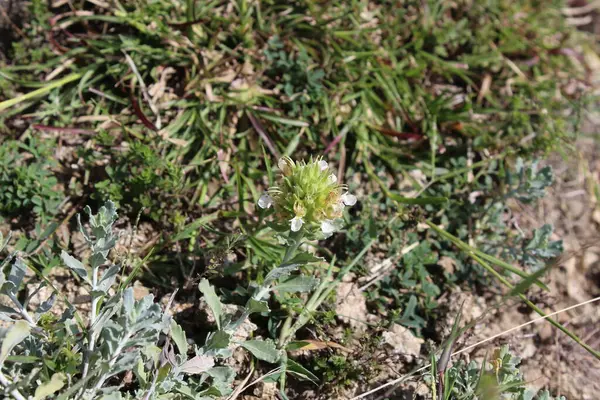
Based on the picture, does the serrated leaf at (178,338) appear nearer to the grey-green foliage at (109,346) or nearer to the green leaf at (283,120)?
the grey-green foliage at (109,346)

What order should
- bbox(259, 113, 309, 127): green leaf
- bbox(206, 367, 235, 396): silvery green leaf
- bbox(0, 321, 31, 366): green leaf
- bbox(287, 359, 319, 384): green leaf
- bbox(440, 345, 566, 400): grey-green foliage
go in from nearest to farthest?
1. bbox(0, 321, 31, 366): green leaf
2. bbox(206, 367, 235, 396): silvery green leaf
3. bbox(440, 345, 566, 400): grey-green foliage
4. bbox(287, 359, 319, 384): green leaf
5. bbox(259, 113, 309, 127): green leaf

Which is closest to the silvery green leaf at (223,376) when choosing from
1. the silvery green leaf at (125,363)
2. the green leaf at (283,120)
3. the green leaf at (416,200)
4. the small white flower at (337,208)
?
the silvery green leaf at (125,363)

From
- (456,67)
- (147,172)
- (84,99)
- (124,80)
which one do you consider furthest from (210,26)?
(456,67)

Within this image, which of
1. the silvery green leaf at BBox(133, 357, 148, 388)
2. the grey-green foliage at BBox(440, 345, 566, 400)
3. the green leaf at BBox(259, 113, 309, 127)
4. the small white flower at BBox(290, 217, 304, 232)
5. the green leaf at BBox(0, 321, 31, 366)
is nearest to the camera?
the green leaf at BBox(0, 321, 31, 366)

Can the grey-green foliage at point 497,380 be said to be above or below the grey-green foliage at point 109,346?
below

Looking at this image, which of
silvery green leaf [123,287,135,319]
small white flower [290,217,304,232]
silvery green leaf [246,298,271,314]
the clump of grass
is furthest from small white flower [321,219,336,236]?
silvery green leaf [123,287,135,319]

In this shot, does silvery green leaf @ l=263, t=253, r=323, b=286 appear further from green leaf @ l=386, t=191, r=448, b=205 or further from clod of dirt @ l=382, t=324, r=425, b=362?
green leaf @ l=386, t=191, r=448, b=205
